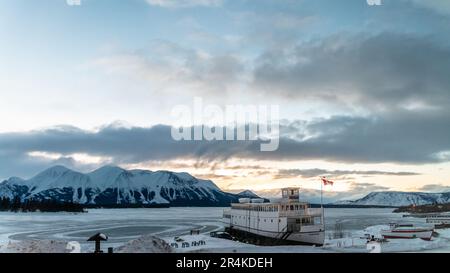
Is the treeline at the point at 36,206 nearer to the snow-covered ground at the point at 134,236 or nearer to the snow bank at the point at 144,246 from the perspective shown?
the snow-covered ground at the point at 134,236

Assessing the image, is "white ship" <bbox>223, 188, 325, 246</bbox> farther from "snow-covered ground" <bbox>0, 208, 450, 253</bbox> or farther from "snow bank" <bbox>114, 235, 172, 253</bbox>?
"snow bank" <bbox>114, 235, 172, 253</bbox>

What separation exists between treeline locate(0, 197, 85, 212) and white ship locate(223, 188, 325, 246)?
6.24m

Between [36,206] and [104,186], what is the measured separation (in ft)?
8.13

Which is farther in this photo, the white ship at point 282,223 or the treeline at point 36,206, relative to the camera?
the treeline at point 36,206

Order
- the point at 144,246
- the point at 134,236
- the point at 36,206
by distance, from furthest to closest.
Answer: the point at 36,206, the point at 134,236, the point at 144,246

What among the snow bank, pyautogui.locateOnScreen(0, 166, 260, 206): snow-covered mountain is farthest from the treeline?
the snow bank

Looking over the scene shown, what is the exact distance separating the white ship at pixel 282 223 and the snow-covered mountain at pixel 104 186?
112 centimetres

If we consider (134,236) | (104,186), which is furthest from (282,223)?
(104,186)

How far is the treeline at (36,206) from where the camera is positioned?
1302 centimetres

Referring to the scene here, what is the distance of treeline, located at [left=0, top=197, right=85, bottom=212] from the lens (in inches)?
513

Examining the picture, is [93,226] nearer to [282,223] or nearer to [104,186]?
[104,186]

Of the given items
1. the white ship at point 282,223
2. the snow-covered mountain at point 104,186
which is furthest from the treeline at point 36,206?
the white ship at point 282,223

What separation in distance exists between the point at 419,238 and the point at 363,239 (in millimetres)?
1433

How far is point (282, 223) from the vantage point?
12500mm
